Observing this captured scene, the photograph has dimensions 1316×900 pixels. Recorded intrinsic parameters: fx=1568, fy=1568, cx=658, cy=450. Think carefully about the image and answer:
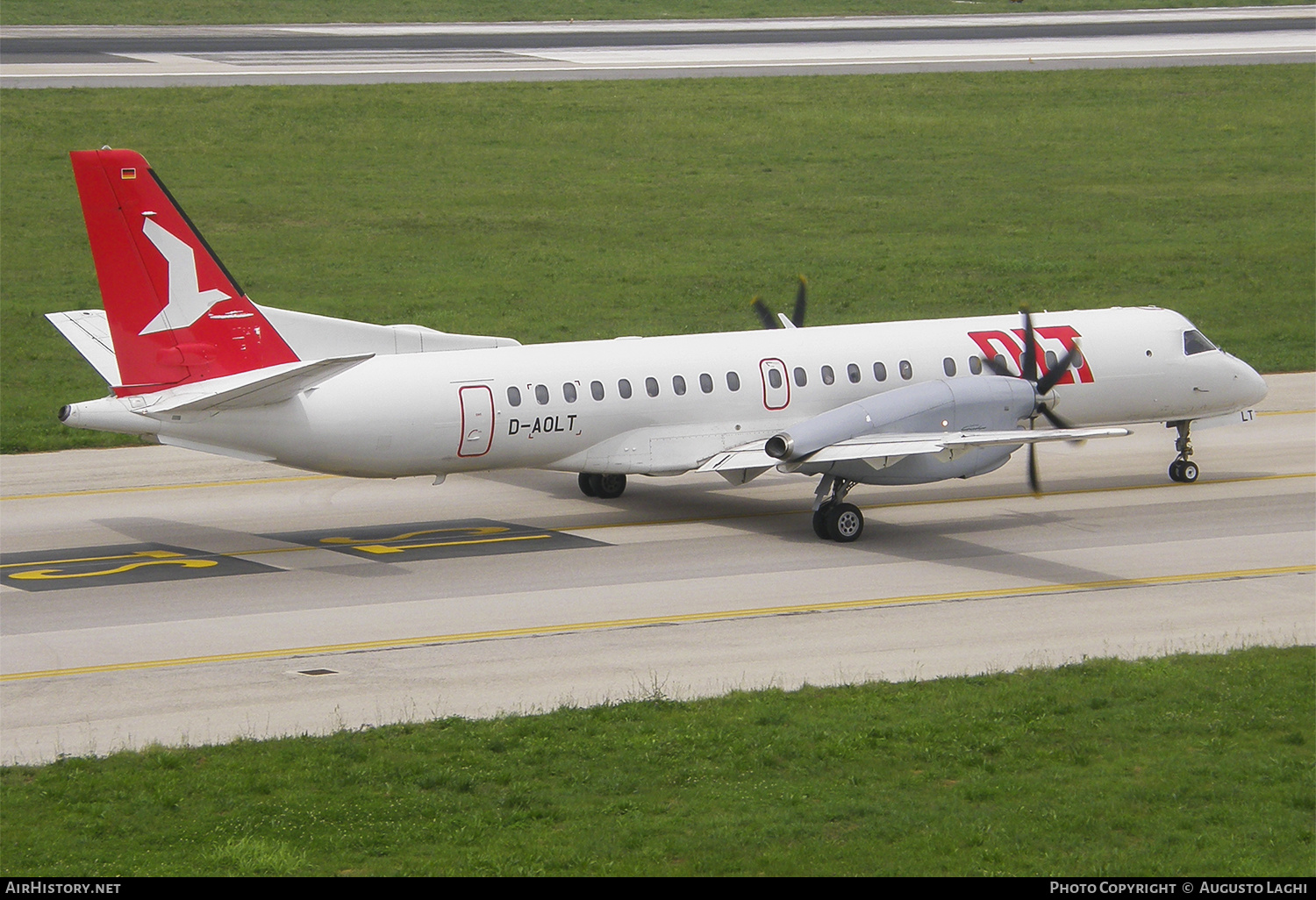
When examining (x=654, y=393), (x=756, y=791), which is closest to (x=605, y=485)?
(x=654, y=393)

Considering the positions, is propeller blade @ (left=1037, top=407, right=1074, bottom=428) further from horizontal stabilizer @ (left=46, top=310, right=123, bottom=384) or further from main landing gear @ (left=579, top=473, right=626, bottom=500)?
horizontal stabilizer @ (left=46, top=310, right=123, bottom=384)

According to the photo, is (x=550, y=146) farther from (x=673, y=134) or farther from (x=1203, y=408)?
(x=1203, y=408)

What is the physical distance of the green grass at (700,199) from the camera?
155 ft

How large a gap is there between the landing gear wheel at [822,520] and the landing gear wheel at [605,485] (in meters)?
4.35

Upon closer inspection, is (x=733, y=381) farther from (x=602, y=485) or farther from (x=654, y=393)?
(x=602, y=485)

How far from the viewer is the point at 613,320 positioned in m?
45.5

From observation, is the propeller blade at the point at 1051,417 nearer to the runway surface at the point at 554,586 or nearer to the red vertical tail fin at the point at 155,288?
the runway surface at the point at 554,586

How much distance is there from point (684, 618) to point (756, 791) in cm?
664

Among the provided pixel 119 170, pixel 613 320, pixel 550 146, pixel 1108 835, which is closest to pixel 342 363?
pixel 119 170

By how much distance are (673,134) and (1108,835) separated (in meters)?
53.1

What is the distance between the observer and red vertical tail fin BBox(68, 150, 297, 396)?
74.9ft

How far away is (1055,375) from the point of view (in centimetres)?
2609

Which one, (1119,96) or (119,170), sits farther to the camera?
(1119,96)

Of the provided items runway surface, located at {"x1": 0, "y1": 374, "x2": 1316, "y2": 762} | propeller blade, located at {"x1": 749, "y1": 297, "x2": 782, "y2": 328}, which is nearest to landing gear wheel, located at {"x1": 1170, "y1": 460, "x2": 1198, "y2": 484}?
runway surface, located at {"x1": 0, "y1": 374, "x2": 1316, "y2": 762}
